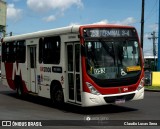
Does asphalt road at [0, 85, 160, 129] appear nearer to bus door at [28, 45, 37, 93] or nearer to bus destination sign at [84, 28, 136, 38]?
bus door at [28, 45, 37, 93]

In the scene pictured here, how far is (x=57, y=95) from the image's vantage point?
15211mm

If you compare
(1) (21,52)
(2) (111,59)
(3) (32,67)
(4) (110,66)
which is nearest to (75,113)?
(4) (110,66)

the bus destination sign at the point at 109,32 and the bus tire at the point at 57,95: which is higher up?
the bus destination sign at the point at 109,32

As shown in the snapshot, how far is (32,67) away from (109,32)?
506 centimetres

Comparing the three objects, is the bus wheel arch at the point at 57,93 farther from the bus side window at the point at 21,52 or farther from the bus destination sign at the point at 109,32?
the bus side window at the point at 21,52

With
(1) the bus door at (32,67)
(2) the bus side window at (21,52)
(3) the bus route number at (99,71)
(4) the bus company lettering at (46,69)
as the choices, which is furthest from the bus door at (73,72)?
(2) the bus side window at (21,52)

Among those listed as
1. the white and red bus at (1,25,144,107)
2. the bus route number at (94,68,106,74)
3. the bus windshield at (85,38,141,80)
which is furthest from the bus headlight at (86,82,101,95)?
the bus route number at (94,68,106,74)

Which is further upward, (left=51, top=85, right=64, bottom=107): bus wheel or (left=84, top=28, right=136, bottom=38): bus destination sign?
(left=84, top=28, right=136, bottom=38): bus destination sign

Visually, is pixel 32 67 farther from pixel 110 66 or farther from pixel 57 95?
pixel 110 66

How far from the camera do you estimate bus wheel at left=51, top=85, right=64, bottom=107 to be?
585 inches

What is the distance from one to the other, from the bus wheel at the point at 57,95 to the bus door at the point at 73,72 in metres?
0.68

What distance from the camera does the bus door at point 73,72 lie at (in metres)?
13.7

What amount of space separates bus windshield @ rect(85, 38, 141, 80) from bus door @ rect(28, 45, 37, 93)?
4.59 m

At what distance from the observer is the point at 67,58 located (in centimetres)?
1437
